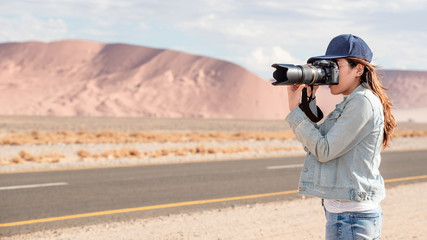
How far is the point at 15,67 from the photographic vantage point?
103 metres

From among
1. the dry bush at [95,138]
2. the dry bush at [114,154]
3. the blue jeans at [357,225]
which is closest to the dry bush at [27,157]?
the dry bush at [114,154]

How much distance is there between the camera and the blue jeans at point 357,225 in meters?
2.50

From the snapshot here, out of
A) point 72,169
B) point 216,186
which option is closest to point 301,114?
point 216,186

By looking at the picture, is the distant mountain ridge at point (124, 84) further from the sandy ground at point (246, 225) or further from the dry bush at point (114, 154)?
the sandy ground at point (246, 225)

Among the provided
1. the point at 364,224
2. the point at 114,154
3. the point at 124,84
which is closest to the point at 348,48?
the point at 364,224

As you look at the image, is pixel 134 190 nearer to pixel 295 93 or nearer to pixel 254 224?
pixel 254 224

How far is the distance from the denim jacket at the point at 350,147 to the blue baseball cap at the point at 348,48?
169mm

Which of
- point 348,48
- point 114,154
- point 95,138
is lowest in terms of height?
point 95,138

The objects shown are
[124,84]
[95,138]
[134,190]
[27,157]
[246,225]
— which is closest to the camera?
[246,225]

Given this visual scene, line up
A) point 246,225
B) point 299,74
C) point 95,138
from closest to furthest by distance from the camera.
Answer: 1. point 299,74
2. point 246,225
3. point 95,138

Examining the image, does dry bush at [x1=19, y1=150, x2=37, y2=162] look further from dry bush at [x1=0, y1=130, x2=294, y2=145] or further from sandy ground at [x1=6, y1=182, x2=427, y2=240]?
sandy ground at [x1=6, y1=182, x2=427, y2=240]

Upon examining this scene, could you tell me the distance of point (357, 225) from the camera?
250 cm

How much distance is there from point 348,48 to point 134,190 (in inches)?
316

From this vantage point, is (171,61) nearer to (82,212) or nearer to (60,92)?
(60,92)
